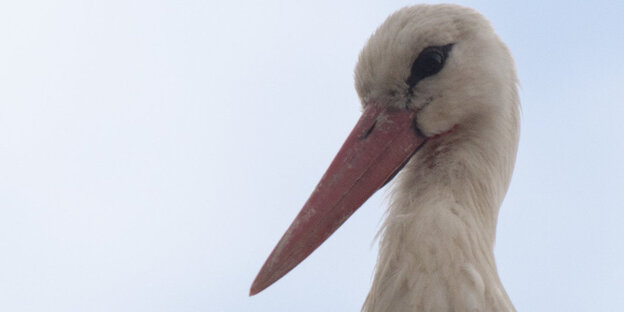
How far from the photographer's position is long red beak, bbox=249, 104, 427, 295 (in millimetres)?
1562

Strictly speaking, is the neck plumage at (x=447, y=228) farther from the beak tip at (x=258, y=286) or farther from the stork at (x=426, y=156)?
the beak tip at (x=258, y=286)

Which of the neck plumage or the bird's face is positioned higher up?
the bird's face

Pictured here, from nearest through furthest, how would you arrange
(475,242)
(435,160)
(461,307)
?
(461,307), (475,242), (435,160)

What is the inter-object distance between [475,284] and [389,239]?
210 millimetres

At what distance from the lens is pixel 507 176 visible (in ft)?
5.63

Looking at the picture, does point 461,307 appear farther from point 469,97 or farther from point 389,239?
point 469,97

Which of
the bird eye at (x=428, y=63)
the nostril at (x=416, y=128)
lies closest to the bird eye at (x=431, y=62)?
the bird eye at (x=428, y=63)

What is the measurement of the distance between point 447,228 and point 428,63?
37 cm

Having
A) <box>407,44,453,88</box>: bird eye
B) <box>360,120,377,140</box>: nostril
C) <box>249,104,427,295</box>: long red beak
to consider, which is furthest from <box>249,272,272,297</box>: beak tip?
<box>407,44,453,88</box>: bird eye

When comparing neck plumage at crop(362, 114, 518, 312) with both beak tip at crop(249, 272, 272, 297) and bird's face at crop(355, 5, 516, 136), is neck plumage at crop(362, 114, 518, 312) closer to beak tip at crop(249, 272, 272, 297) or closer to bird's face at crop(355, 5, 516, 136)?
bird's face at crop(355, 5, 516, 136)

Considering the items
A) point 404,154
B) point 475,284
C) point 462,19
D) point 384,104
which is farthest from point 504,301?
point 462,19

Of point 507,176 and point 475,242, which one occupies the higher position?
point 507,176

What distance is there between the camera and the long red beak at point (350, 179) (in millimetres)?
1562

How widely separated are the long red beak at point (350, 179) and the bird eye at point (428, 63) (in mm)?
76
